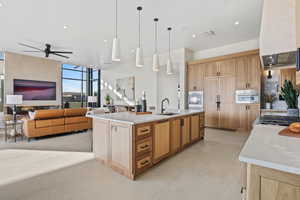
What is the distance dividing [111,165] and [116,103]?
689 cm

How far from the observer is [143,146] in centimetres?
224

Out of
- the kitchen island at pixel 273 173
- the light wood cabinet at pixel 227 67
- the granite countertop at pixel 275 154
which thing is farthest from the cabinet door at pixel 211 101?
the kitchen island at pixel 273 173

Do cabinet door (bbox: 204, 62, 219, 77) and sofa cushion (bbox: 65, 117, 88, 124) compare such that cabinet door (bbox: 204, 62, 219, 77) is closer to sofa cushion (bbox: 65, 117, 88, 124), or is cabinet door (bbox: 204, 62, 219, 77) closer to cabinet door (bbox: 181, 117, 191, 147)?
cabinet door (bbox: 181, 117, 191, 147)

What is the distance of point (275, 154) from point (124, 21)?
407 centimetres

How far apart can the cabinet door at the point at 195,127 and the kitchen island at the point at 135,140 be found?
0.57 m

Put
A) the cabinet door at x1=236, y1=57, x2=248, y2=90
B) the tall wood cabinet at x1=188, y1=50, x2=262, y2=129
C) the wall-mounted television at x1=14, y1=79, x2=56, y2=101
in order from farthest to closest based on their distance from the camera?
the wall-mounted television at x1=14, y1=79, x2=56, y2=101 < the cabinet door at x1=236, y1=57, x2=248, y2=90 < the tall wood cabinet at x1=188, y1=50, x2=262, y2=129

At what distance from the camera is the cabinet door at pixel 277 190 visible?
667mm

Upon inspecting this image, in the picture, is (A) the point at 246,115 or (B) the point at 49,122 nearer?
(B) the point at 49,122

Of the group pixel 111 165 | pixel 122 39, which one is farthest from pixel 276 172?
pixel 122 39

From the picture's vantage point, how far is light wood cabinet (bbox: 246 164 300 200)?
2.19 ft

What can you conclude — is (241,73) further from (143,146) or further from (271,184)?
(271,184)

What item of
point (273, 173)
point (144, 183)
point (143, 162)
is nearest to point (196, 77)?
point (143, 162)

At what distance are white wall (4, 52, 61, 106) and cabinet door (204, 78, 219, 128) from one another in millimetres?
7338

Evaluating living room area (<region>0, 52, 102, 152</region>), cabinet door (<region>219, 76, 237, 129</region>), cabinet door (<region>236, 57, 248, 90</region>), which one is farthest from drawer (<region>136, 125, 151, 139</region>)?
cabinet door (<region>236, 57, 248, 90</region>)
